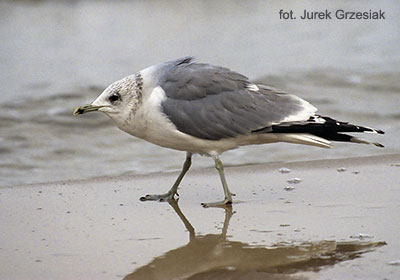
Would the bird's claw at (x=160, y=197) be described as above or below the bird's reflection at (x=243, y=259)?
below

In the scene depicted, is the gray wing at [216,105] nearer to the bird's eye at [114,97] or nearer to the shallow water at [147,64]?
the bird's eye at [114,97]

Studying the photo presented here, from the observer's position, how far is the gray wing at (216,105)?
5.19 meters

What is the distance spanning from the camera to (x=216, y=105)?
5.30 meters

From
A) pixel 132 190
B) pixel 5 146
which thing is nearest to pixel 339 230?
pixel 132 190

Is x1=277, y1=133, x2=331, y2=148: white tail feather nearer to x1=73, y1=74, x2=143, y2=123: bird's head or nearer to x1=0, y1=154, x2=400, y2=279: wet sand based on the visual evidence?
x1=0, y1=154, x2=400, y2=279: wet sand

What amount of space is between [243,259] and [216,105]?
1.49m

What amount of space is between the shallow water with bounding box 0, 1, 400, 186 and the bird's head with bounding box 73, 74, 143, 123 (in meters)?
1.44

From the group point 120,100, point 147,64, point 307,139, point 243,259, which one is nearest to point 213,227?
point 243,259

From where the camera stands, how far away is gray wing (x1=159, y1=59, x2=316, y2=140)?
5.19 meters

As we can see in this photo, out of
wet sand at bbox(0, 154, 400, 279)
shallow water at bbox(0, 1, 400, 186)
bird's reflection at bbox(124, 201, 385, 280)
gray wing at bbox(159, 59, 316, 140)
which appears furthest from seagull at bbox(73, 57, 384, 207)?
shallow water at bbox(0, 1, 400, 186)

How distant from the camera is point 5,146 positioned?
7.35 metres

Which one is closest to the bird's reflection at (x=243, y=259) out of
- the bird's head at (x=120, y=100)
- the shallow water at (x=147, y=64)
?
the bird's head at (x=120, y=100)

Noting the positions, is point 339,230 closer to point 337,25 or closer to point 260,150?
point 260,150

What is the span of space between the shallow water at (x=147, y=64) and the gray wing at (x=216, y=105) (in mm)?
1529
